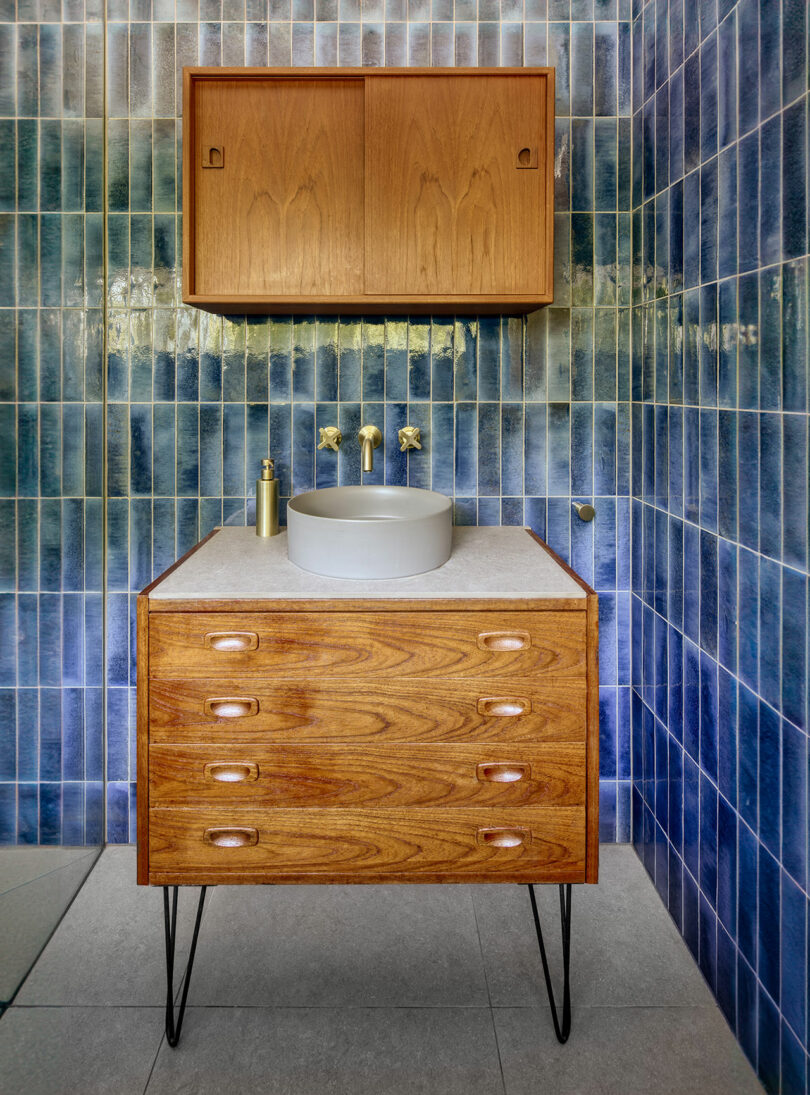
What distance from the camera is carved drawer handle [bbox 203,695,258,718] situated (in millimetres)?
1457

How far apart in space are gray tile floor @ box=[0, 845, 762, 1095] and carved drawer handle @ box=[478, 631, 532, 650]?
2.51 ft

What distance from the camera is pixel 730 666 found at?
1542mm

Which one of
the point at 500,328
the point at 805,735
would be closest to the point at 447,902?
the point at 805,735

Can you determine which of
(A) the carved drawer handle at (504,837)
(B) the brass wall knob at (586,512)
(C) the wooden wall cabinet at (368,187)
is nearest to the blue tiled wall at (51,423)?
(C) the wooden wall cabinet at (368,187)

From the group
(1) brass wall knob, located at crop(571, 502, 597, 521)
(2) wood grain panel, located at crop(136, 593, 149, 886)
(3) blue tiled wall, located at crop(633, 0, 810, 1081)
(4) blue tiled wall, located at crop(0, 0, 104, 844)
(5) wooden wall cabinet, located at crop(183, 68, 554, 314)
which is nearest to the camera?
(3) blue tiled wall, located at crop(633, 0, 810, 1081)

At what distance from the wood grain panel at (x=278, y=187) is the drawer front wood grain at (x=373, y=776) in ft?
3.34

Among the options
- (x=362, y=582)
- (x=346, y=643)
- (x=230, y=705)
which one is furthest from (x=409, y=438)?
(x=230, y=705)

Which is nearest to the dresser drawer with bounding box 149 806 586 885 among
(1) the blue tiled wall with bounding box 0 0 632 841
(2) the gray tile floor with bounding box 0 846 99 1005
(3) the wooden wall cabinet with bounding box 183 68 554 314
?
(2) the gray tile floor with bounding box 0 846 99 1005

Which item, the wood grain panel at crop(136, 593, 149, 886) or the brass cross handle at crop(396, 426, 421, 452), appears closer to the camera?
the wood grain panel at crop(136, 593, 149, 886)

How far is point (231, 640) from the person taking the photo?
1.45m

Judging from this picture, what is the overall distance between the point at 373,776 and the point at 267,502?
770mm

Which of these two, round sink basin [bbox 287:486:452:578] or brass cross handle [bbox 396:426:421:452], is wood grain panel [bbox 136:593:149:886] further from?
brass cross handle [bbox 396:426:421:452]

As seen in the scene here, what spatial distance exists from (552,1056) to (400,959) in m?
0.39

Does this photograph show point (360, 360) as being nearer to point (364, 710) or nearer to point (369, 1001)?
point (364, 710)
